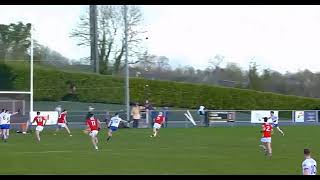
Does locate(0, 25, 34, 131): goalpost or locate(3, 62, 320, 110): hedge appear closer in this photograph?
locate(0, 25, 34, 131): goalpost

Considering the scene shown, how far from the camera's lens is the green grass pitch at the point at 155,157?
20.0m

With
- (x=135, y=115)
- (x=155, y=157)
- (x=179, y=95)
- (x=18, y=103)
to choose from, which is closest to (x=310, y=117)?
(x=179, y=95)

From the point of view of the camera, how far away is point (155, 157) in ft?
81.2

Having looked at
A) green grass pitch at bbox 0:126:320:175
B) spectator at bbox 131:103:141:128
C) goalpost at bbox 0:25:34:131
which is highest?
goalpost at bbox 0:25:34:131

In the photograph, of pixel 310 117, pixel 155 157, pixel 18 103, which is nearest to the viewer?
pixel 155 157

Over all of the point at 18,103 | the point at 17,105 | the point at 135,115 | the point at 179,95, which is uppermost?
the point at 179,95

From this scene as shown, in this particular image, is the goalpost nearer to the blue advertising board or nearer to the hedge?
the hedge

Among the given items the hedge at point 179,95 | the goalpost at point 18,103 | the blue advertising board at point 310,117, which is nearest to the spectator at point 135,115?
the goalpost at point 18,103

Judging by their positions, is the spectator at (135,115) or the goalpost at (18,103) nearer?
the goalpost at (18,103)

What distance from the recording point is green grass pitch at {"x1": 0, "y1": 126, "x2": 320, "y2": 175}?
65.7 feet

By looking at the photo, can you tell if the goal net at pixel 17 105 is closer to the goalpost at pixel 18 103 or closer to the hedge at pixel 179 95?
the goalpost at pixel 18 103

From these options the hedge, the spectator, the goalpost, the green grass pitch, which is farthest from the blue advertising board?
the green grass pitch

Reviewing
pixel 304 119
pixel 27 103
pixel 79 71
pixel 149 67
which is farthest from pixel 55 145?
pixel 149 67

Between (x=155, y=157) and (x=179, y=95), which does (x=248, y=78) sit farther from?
(x=155, y=157)
